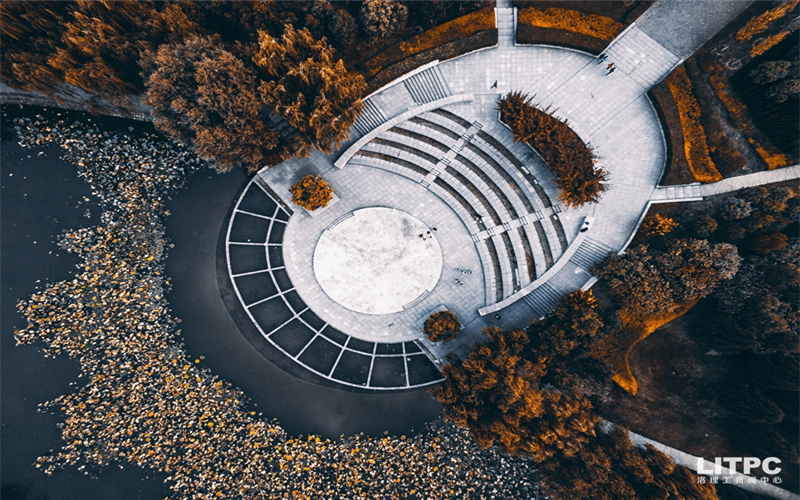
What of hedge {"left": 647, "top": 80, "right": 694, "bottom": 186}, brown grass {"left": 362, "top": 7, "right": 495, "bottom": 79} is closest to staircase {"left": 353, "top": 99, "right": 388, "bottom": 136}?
brown grass {"left": 362, "top": 7, "right": 495, "bottom": 79}

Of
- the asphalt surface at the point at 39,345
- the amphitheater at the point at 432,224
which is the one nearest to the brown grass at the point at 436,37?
the amphitheater at the point at 432,224

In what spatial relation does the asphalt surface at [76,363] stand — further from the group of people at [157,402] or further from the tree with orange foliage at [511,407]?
the tree with orange foliage at [511,407]

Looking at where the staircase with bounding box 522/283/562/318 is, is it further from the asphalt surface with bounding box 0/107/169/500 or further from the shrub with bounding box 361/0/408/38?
the asphalt surface with bounding box 0/107/169/500

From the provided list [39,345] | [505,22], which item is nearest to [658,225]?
[505,22]

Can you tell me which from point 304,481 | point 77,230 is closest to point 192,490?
point 304,481

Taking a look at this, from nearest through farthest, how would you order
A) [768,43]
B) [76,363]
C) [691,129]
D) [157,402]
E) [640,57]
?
1. [768,43]
2. [691,129]
3. [640,57]
4. [76,363]
5. [157,402]

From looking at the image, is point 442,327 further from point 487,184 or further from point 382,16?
point 382,16
